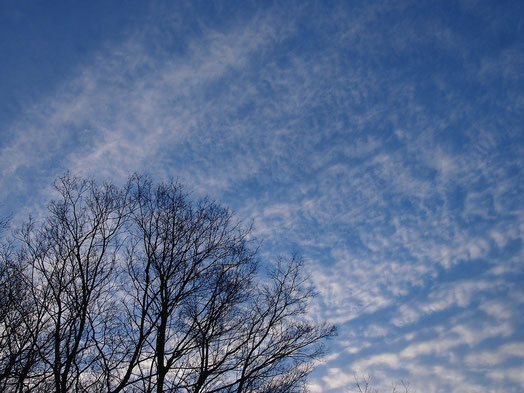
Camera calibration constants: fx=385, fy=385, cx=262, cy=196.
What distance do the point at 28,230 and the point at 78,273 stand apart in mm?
1952

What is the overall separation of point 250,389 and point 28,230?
25.5 ft

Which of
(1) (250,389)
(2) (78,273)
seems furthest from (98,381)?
(1) (250,389)

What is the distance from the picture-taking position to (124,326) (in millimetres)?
10164

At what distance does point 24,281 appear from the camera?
10.3 m

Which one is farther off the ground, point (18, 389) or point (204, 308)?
point (204, 308)

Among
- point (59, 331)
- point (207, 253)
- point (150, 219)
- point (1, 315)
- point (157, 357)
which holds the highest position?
point (150, 219)

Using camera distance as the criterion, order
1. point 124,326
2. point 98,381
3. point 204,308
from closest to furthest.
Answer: point 98,381 < point 124,326 < point 204,308

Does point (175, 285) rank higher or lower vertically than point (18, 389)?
higher

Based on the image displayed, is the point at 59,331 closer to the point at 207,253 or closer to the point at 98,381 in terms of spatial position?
the point at 98,381

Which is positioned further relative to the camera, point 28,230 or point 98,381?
point 28,230

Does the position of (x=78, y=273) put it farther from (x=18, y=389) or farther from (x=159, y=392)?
(x=159, y=392)

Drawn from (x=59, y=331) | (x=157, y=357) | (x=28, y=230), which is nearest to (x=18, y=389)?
(x=59, y=331)

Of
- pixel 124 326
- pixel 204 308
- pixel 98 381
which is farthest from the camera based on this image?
pixel 204 308

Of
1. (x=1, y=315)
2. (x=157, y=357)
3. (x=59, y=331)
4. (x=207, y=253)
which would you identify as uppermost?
(x=207, y=253)
